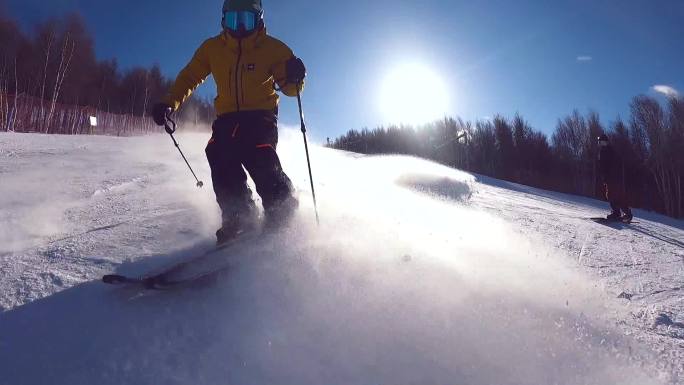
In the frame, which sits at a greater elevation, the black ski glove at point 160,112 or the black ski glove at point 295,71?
the black ski glove at point 295,71

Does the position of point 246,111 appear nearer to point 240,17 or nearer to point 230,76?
point 230,76

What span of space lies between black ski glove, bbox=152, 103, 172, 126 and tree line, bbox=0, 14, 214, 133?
2310cm

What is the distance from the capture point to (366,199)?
4.38m

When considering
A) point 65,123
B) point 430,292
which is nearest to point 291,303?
point 430,292

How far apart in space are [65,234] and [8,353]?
170cm

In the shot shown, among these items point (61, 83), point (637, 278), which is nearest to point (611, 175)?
point (637, 278)

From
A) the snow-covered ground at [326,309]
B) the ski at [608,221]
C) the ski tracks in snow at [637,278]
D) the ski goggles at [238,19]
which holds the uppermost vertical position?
the ski goggles at [238,19]

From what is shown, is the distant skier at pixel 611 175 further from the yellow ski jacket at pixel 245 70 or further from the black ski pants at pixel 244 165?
the black ski pants at pixel 244 165

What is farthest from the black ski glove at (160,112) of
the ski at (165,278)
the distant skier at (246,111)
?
the ski at (165,278)

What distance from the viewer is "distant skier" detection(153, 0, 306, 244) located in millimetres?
2914

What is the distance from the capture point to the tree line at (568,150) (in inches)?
1350

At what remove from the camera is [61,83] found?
101 feet

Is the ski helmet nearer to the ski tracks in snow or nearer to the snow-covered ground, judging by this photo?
the snow-covered ground

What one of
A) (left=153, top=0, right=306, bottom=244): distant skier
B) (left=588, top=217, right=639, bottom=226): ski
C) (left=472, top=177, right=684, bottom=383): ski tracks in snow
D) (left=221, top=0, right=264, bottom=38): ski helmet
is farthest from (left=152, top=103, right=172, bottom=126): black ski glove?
(left=588, top=217, right=639, bottom=226): ski
